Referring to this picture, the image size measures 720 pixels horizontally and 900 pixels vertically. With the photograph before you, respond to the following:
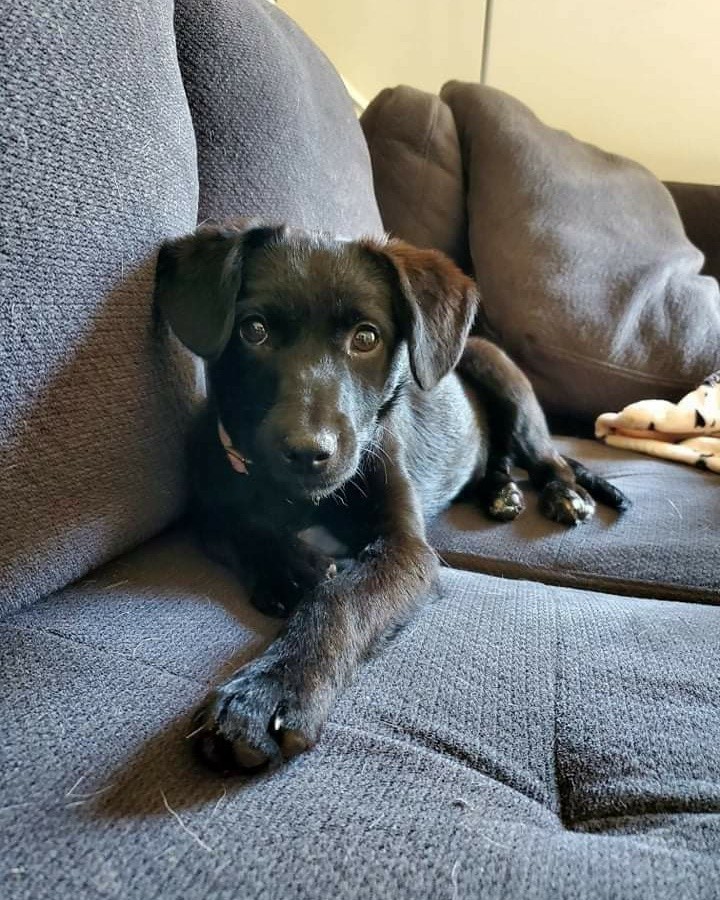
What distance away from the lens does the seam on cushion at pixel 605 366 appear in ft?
7.30

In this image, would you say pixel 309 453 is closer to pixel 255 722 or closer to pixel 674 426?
pixel 255 722

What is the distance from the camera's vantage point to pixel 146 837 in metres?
0.61

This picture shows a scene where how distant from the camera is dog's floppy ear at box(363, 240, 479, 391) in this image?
1.35 metres

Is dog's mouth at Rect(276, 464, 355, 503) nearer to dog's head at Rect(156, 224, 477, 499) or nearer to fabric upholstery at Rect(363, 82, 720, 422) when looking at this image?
dog's head at Rect(156, 224, 477, 499)

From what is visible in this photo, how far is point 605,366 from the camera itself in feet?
7.31

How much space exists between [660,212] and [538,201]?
1.88 ft

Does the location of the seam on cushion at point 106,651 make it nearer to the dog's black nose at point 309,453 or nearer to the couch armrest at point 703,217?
the dog's black nose at point 309,453

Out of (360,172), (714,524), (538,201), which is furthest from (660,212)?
(714,524)

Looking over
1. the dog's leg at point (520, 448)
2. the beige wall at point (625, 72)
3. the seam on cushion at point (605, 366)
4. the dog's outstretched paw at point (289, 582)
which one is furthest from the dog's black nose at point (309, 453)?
the beige wall at point (625, 72)

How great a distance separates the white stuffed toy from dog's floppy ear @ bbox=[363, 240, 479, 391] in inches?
33.4

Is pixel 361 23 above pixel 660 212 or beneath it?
above

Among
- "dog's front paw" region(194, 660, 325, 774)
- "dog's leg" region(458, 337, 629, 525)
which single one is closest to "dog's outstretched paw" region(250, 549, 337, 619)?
"dog's front paw" region(194, 660, 325, 774)

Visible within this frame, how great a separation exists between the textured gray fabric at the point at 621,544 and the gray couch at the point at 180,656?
1 centimetres

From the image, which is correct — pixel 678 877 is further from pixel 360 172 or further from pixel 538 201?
pixel 538 201
